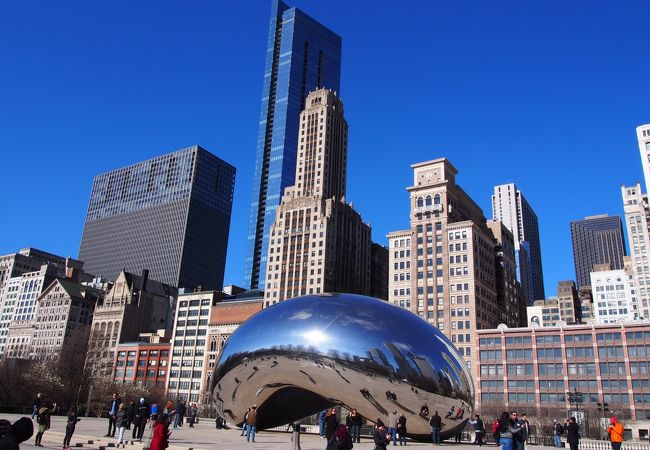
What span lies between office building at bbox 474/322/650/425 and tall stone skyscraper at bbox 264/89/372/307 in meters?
43.0

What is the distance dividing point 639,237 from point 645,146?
26115 mm

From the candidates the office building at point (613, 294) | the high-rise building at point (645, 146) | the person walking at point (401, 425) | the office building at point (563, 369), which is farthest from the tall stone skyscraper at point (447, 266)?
the person walking at point (401, 425)

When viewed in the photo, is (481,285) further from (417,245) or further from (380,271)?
(380,271)

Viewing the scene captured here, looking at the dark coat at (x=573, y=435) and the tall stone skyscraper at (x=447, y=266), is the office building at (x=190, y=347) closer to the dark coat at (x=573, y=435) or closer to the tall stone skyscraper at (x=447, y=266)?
the tall stone skyscraper at (x=447, y=266)

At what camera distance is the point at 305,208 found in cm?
14250

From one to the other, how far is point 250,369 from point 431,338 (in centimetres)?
659

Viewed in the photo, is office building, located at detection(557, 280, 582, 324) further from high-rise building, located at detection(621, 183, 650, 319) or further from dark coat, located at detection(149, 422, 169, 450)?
dark coat, located at detection(149, 422, 169, 450)

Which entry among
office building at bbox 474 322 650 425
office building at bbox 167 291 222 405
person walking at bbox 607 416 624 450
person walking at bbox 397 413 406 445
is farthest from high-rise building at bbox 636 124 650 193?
person walking at bbox 397 413 406 445

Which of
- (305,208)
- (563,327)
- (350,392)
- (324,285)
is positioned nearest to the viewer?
(350,392)

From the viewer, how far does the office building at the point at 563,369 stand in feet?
292

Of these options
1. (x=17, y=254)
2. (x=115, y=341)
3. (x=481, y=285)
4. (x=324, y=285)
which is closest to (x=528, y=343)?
(x=481, y=285)

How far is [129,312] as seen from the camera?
156125 mm

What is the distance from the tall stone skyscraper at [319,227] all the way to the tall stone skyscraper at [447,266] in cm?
2147

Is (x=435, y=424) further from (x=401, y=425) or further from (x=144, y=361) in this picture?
(x=144, y=361)
